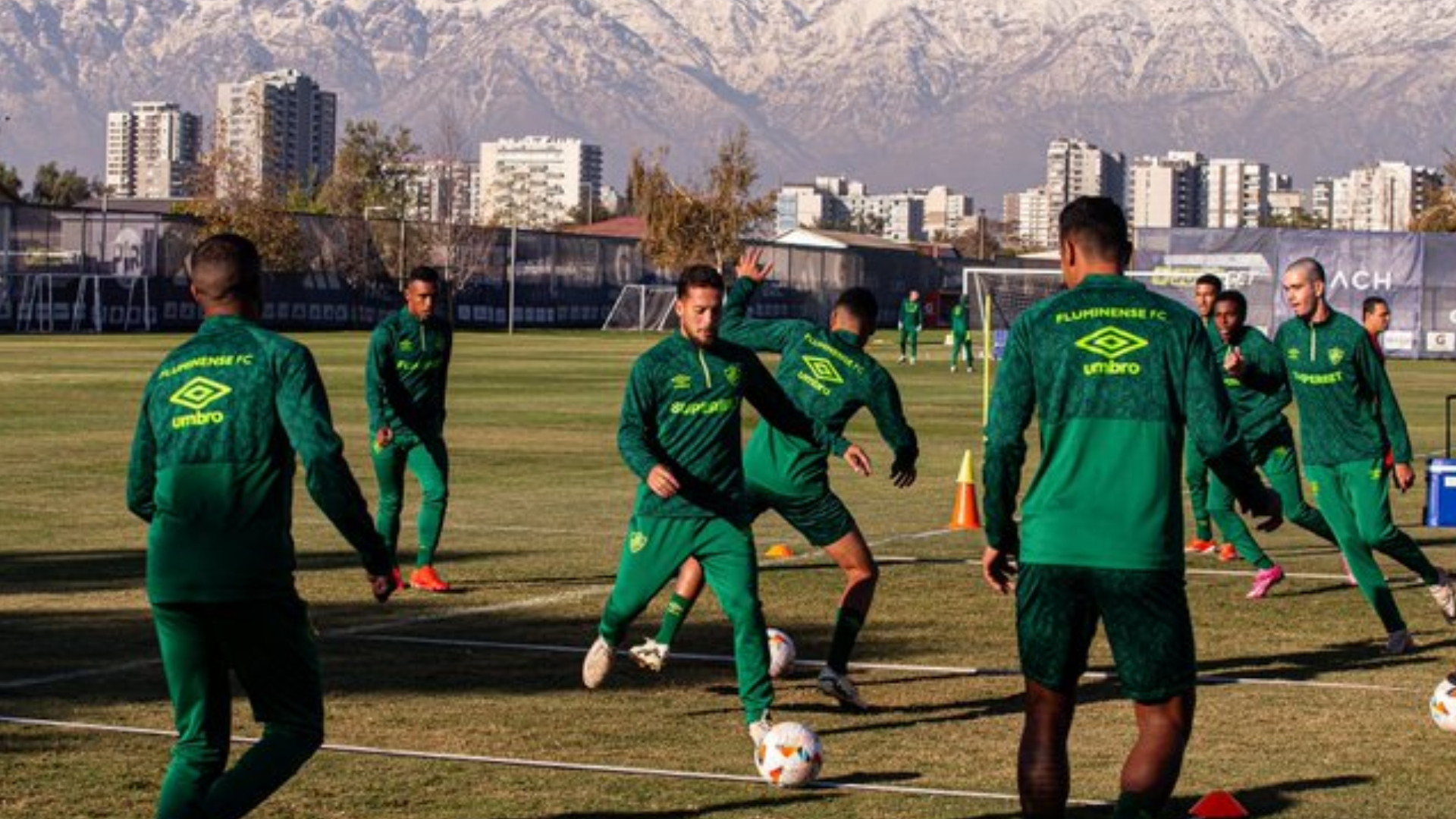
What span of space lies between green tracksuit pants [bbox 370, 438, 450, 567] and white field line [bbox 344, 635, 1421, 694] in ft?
8.57

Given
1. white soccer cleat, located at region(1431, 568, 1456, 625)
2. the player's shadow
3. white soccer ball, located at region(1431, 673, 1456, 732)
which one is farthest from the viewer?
white soccer cleat, located at region(1431, 568, 1456, 625)

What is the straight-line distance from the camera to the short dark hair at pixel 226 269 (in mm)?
7742

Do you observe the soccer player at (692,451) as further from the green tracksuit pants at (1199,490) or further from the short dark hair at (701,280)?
the green tracksuit pants at (1199,490)

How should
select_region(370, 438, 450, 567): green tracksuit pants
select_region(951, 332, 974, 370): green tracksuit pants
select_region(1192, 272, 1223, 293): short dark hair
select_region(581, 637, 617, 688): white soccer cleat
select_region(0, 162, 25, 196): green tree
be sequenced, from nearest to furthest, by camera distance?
select_region(581, 637, 617, 688): white soccer cleat, select_region(370, 438, 450, 567): green tracksuit pants, select_region(1192, 272, 1223, 293): short dark hair, select_region(951, 332, 974, 370): green tracksuit pants, select_region(0, 162, 25, 196): green tree

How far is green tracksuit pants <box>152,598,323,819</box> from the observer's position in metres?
7.69

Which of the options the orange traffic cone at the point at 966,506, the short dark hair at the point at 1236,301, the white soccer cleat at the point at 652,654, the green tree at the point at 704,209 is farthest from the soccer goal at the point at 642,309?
the white soccer cleat at the point at 652,654

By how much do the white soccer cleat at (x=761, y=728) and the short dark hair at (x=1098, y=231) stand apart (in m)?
2.90

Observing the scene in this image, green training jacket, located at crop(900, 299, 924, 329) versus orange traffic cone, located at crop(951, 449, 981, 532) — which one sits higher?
green training jacket, located at crop(900, 299, 924, 329)

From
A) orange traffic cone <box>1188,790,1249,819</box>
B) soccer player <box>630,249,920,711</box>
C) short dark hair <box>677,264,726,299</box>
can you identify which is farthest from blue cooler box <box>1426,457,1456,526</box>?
orange traffic cone <box>1188,790,1249,819</box>

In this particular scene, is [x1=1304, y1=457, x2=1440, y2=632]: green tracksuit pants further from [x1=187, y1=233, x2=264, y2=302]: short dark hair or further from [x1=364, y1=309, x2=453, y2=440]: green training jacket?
[x1=187, y1=233, x2=264, y2=302]: short dark hair

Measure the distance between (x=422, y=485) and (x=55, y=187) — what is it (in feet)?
599

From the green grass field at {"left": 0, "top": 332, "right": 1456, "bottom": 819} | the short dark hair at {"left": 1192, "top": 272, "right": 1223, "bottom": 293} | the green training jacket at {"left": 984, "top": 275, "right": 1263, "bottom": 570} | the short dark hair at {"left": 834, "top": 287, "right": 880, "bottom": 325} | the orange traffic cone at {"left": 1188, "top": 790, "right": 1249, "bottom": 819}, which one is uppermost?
the short dark hair at {"left": 1192, "top": 272, "right": 1223, "bottom": 293}

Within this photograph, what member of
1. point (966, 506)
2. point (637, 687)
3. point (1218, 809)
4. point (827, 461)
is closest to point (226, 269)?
point (1218, 809)

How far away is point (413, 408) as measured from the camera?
1686 centimetres
